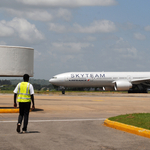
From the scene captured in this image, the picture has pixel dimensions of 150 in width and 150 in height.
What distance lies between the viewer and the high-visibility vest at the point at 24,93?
35.3ft

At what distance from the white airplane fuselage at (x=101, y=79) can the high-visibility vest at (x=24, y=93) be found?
1576 inches

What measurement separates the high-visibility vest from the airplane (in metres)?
39.2

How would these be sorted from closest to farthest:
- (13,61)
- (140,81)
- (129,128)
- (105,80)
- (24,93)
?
(24,93), (129,128), (13,61), (105,80), (140,81)

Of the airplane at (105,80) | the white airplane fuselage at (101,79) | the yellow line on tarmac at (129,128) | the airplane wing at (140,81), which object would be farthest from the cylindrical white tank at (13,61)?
the airplane wing at (140,81)

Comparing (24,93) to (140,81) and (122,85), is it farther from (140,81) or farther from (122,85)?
(140,81)

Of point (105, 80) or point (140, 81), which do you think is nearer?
point (105, 80)

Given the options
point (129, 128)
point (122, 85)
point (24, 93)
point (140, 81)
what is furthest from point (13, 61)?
point (140, 81)

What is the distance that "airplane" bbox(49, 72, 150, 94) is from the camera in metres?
51.0

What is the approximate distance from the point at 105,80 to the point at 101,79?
26.7 inches

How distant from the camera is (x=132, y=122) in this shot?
11.9 meters

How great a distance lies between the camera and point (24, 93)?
35.4 ft

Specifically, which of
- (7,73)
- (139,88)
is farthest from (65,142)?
(139,88)

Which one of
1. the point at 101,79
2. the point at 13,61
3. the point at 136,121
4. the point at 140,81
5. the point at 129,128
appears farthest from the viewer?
the point at 140,81

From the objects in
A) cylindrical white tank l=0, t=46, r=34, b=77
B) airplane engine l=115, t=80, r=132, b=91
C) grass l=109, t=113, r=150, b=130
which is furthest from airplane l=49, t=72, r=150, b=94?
grass l=109, t=113, r=150, b=130
